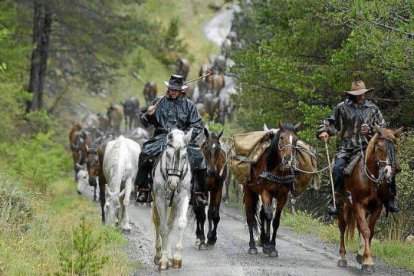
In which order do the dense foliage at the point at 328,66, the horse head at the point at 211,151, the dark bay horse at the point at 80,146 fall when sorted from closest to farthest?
the horse head at the point at 211,151 → the dense foliage at the point at 328,66 → the dark bay horse at the point at 80,146

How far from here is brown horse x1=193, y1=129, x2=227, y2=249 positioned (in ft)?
45.3

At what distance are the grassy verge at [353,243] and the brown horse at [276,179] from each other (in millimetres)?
1693

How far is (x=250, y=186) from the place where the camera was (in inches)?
543

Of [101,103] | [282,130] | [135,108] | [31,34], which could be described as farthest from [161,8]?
[282,130]

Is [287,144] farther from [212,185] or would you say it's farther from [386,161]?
[212,185]

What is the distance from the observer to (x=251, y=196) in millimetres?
14031

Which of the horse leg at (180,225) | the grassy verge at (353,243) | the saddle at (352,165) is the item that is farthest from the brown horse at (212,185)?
the saddle at (352,165)

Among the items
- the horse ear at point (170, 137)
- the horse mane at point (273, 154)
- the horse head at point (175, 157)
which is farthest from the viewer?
the horse mane at point (273, 154)

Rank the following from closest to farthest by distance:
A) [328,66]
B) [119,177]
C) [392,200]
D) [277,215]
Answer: [392,200], [277,215], [119,177], [328,66]

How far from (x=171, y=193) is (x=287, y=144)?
2.44 m

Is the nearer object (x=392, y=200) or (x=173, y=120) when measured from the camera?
(x=392, y=200)

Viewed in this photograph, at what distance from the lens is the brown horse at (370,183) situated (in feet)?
35.9

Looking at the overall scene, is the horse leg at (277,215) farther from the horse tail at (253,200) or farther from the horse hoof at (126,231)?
the horse hoof at (126,231)

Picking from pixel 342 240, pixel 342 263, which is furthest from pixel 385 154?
pixel 342 263
